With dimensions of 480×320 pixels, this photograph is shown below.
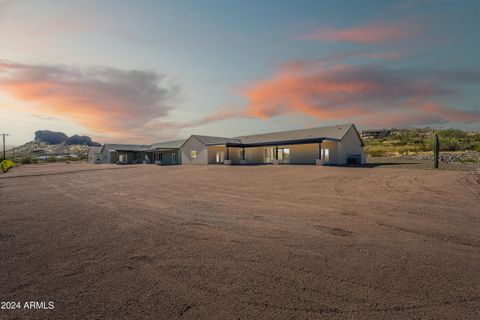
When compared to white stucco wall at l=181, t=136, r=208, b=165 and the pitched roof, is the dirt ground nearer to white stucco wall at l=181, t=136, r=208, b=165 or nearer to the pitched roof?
the pitched roof

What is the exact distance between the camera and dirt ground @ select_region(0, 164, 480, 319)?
3.20 m

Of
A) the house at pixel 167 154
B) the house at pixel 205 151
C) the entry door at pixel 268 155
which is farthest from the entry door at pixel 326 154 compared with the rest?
the house at pixel 167 154

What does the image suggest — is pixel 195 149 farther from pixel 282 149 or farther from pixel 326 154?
pixel 326 154

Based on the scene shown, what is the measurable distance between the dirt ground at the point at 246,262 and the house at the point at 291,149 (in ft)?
77.1

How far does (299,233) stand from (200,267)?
2.77m

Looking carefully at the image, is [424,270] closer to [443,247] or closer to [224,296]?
[443,247]

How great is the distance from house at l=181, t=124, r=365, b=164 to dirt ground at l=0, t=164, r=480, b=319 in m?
23.5

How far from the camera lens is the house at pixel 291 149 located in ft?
104

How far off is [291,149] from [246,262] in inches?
1231

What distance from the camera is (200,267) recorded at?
427cm

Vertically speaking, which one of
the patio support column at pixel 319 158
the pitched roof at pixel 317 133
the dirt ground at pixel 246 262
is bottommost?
the dirt ground at pixel 246 262

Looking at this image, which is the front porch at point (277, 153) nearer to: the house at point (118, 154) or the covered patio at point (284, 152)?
the covered patio at point (284, 152)

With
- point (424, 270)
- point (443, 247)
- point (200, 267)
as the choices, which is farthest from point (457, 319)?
point (200, 267)

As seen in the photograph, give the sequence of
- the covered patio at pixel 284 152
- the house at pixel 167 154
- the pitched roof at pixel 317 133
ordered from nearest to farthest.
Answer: the covered patio at pixel 284 152, the pitched roof at pixel 317 133, the house at pixel 167 154
